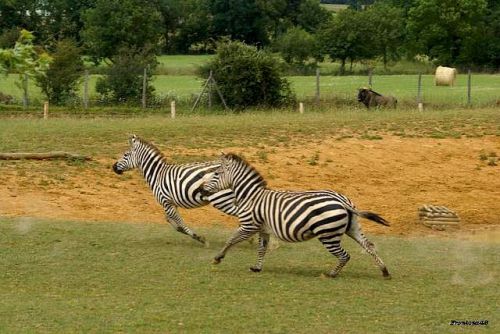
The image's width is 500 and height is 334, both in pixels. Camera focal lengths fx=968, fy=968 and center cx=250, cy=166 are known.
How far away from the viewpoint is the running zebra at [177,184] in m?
15.0

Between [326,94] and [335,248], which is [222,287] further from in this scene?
[326,94]

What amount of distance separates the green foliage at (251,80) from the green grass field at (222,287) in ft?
67.5

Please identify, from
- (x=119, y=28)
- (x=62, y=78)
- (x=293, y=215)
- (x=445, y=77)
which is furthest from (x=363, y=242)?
(x=119, y=28)

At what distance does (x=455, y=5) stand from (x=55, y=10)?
3533 centimetres

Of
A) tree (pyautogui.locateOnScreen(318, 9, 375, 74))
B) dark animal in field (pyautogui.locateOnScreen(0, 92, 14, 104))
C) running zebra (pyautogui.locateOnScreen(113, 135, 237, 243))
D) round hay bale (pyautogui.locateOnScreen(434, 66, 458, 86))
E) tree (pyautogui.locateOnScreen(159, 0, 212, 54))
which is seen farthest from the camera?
tree (pyautogui.locateOnScreen(159, 0, 212, 54))

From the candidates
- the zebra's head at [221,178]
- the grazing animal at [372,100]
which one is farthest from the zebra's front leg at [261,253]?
the grazing animal at [372,100]

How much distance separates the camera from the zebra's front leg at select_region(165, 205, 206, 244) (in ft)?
50.1

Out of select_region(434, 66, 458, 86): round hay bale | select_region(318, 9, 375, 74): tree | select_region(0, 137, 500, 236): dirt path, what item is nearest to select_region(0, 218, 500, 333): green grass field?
select_region(0, 137, 500, 236): dirt path

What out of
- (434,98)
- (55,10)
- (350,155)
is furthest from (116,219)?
(55,10)

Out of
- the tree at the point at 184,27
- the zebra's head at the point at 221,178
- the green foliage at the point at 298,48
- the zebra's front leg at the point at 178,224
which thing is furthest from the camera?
the tree at the point at 184,27

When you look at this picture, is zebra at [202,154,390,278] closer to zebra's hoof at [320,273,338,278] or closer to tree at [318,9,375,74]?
zebra's hoof at [320,273,338,278]

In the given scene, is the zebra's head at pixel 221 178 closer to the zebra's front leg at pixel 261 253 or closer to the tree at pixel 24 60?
the zebra's front leg at pixel 261 253

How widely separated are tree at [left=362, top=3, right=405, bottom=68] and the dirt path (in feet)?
183

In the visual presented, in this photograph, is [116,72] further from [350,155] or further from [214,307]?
[214,307]
